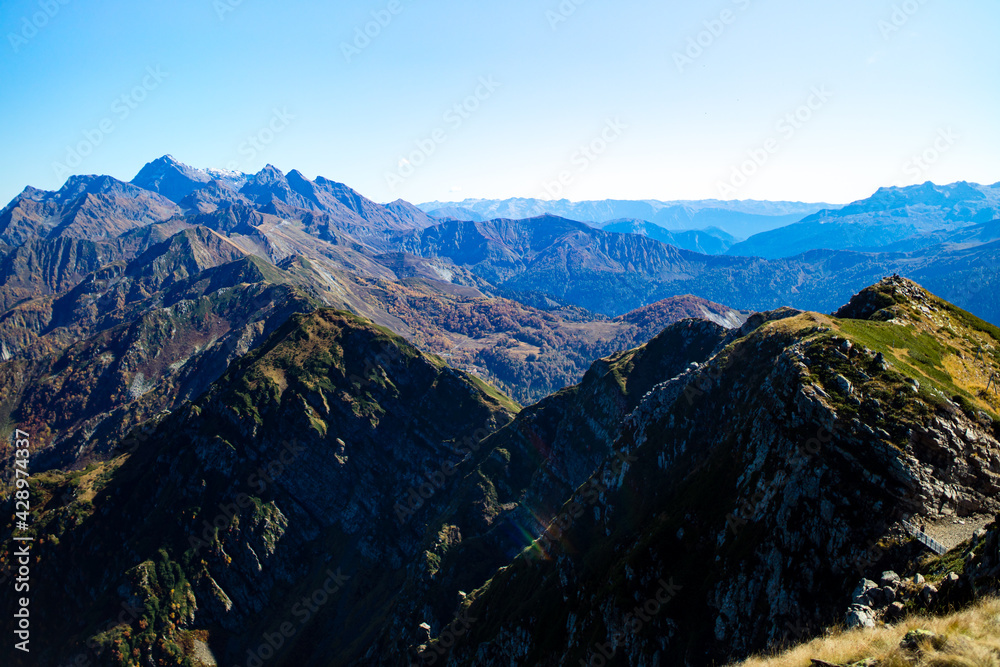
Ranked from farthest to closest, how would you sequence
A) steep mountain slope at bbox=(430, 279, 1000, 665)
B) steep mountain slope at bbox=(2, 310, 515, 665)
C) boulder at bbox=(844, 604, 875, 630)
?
1. steep mountain slope at bbox=(2, 310, 515, 665)
2. steep mountain slope at bbox=(430, 279, 1000, 665)
3. boulder at bbox=(844, 604, 875, 630)

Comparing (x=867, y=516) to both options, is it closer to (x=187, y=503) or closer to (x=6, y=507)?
(x=187, y=503)

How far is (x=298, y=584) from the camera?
541ft

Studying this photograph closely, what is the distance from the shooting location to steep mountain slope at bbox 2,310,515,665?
145 metres

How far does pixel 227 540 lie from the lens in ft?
533

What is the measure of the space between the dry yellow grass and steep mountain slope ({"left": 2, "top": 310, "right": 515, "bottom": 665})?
131374mm

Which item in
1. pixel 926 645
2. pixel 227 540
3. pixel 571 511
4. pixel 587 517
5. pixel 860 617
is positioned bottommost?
pixel 227 540

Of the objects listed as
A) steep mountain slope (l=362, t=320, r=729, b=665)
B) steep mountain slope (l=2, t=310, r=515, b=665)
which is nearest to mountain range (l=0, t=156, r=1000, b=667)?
steep mountain slope (l=2, t=310, r=515, b=665)

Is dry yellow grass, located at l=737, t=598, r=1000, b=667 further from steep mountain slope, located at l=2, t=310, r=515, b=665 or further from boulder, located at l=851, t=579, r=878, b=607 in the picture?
steep mountain slope, located at l=2, t=310, r=515, b=665

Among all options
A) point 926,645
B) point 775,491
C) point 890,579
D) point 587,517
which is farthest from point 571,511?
Answer: point 926,645

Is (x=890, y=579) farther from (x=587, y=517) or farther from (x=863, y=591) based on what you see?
(x=587, y=517)

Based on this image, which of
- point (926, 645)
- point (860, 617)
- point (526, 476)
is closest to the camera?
point (926, 645)

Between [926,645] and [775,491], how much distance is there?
28.4 m

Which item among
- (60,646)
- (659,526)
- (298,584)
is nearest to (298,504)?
(298,584)

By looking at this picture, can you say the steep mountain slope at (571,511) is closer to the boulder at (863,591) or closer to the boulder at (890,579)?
the boulder at (863,591)
